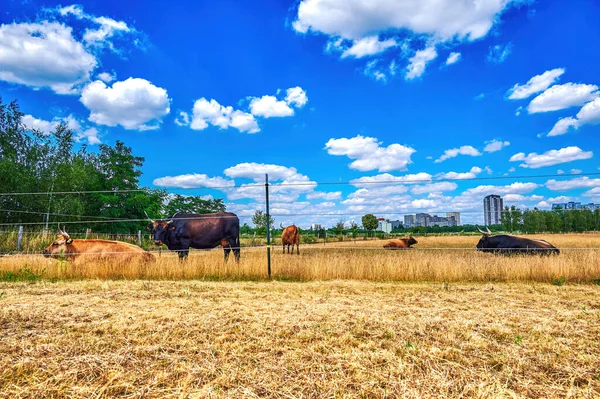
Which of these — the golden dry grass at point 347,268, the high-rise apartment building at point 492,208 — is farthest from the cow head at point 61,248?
the high-rise apartment building at point 492,208

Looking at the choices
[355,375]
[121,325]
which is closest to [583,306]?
[355,375]

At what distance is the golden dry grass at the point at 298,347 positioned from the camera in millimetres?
2490

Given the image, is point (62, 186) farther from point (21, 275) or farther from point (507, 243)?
point (507, 243)

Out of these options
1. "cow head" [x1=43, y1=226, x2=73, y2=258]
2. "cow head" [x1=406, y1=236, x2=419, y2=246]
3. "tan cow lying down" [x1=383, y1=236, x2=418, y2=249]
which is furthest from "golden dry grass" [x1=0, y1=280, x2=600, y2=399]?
"cow head" [x1=406, y1=236, x2=419, y2=246]

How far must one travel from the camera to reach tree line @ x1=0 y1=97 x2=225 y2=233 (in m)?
22.8

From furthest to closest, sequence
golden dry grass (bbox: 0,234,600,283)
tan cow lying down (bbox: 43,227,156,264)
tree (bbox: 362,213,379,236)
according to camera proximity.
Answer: tree (bbox: 362,213,379,236), tan cow lying down (bbox: 43,227,156,264), golden dry grass (bbox: 0,234,600,283)

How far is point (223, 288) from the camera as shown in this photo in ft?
22.1

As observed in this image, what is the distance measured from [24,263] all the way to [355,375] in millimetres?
9818

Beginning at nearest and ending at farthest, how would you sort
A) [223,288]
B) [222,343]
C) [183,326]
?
[222,343]
[183,326]
[223,288]

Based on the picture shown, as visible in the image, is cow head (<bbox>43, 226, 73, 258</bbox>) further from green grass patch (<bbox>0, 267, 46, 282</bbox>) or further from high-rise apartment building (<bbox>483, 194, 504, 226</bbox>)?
high-rise apartment building (<bbox>483, 194, 504, 226</bbox>)

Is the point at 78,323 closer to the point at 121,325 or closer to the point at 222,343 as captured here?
the point at 121,325

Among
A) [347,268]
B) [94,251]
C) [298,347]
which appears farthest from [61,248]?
[298,347]

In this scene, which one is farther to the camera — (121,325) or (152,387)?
(121,325)

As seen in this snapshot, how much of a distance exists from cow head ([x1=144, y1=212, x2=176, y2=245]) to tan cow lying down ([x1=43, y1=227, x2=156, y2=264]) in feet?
2.85
